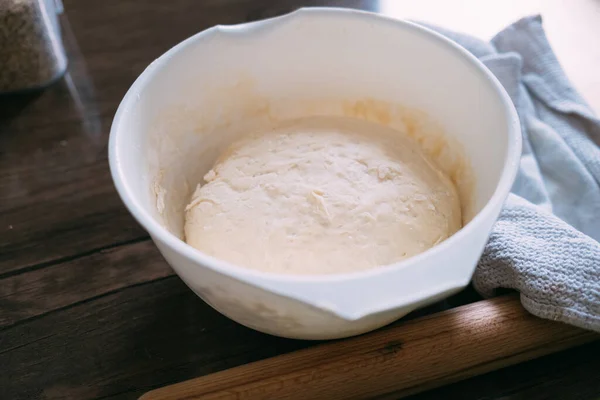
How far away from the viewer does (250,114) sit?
79 centimetres

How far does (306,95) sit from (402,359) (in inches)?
16.6

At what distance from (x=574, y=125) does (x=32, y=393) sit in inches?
33.2

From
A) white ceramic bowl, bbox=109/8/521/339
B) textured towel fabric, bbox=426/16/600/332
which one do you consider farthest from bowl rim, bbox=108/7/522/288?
textured towel fabric, bbox=426/16/600/332

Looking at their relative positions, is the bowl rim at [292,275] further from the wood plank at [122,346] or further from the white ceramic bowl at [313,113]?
the wood plank at [122,346]

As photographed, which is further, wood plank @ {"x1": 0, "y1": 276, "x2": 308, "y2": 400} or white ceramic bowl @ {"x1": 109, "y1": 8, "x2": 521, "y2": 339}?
wood plank @ {"x1": 0, "y1": 276, "x2": 308, "y2": 400}

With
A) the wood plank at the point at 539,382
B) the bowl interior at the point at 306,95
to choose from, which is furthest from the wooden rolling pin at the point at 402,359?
the bowl interior at the point at 306,95

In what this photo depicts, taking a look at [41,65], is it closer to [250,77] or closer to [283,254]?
[250,77]

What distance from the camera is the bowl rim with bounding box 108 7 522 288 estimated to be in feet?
1.36

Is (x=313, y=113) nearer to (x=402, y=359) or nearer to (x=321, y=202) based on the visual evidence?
(x=321, y=202)

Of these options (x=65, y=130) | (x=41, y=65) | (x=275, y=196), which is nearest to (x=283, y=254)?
(x=275, y=196)

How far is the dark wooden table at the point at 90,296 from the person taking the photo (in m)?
0.57

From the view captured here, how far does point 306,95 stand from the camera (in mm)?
793

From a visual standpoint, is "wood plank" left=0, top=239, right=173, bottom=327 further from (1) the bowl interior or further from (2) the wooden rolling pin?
(2) the wooden rolling pin

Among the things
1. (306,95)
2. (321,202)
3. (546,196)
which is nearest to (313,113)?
(306,95)
